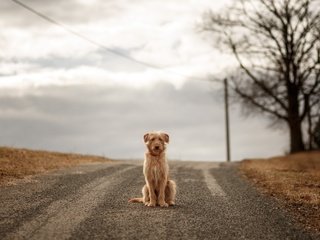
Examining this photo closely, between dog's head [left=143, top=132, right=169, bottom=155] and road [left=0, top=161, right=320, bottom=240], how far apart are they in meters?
1.21

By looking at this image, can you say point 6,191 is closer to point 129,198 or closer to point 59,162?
point 129,198

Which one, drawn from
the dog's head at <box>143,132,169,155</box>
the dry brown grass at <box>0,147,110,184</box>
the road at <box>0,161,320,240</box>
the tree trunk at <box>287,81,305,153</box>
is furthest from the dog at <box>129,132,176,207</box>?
the tree trunk at <box>287,81,305,153</box>

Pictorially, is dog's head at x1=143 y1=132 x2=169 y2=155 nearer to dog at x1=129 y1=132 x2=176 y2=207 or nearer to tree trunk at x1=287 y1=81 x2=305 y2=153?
dog at x1=129 y1=132 x2=176 y2=207

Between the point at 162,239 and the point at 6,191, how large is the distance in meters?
6.58

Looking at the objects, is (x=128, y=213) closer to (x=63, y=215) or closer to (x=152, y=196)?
(x=152, y=196)

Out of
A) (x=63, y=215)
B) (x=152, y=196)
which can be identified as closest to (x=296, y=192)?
(x=152, y=196)

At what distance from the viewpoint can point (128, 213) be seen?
10.7m

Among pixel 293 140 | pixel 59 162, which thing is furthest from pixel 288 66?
pixel 59 162

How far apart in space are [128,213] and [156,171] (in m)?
1.10

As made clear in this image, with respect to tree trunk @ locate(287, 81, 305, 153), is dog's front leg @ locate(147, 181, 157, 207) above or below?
below

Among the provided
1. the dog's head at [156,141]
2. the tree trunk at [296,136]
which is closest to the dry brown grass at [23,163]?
the dog's head at [156,141]

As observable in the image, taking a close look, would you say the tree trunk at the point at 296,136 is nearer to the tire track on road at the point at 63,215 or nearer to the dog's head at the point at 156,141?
the tire track on road at the point at 63,215

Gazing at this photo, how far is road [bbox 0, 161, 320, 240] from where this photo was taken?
9.09m

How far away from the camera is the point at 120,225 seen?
952 centimetres
